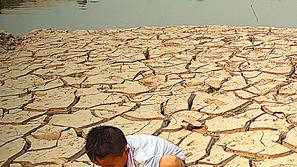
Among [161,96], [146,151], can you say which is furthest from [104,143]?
[161,96]

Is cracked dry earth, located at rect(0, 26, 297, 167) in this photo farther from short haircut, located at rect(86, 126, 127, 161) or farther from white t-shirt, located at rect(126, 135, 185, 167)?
short haircut, located at rect(86, 126, 127, 161)

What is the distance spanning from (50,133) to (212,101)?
956 mm

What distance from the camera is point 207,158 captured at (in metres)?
2.33

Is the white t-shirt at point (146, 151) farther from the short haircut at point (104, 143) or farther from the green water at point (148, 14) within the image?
the green water at point (148, 14)

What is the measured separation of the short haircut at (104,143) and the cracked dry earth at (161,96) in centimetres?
88

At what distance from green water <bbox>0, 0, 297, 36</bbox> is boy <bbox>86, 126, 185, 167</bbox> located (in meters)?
3.96

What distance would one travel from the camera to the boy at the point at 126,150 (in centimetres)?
147

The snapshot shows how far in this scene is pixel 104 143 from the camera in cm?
146

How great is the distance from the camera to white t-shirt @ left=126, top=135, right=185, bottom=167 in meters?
1.62

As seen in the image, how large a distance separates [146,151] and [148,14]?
163 inches

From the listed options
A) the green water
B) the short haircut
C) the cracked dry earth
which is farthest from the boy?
the green water

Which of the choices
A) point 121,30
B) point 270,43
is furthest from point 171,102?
point 121,30

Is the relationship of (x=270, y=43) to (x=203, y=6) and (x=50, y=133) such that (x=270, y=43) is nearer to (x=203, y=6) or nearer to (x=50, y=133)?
(x=203, y=6)

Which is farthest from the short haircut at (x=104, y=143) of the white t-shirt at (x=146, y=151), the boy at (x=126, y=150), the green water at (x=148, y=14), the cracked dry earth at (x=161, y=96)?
the green water at (x=148, y=14)
